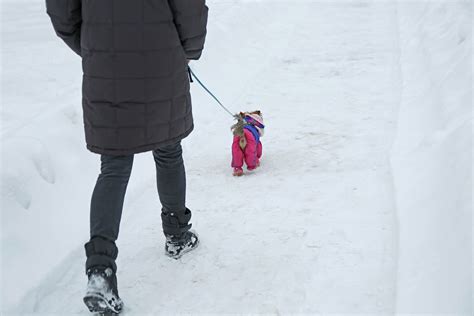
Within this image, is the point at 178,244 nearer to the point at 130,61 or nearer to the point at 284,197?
the point at 284,197

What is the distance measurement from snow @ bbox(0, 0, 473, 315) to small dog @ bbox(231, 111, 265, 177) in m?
0.10

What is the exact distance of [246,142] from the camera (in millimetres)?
A: 3924

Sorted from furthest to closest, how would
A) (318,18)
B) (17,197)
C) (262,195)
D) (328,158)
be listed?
(318,18) < (328,158) < (262,195) < (17,197)

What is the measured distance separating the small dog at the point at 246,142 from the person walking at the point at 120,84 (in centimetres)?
130

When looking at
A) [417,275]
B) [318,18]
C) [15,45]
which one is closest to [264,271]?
[417,275]

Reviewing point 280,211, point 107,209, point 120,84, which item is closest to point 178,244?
point 107,209

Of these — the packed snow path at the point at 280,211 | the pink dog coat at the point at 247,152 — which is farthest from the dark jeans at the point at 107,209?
the pink dog coat at the point at 247,152

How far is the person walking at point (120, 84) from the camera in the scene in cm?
233

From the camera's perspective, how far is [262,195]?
3.69 metres

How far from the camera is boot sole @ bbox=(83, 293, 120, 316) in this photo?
2418 mm

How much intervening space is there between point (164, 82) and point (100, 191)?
0.58 metres

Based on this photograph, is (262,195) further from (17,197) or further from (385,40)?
(385,40)

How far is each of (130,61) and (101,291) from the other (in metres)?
0.99

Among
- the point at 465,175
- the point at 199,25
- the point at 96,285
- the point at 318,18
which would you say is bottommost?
the point at 318,18
